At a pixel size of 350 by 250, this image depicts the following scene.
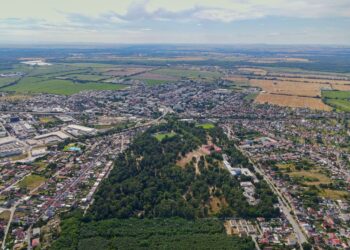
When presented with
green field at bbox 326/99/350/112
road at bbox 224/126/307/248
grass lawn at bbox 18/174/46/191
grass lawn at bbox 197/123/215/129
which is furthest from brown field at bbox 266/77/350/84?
grass lawn at bbox 18/174/46/191

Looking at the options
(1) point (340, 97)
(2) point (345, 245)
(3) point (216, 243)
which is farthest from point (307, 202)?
(1) point (340, 97)

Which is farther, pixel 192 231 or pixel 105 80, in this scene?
pixel 105 80

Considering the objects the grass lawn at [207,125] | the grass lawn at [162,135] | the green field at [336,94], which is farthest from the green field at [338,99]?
the grass lawn at [162,135]

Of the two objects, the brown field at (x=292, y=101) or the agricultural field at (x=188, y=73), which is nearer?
the brown field at (x=292, y=101)

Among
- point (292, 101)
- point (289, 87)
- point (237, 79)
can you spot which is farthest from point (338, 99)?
point (237, 79)

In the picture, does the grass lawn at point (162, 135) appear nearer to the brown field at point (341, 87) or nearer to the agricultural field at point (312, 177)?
the agricultural field at point (312, 177)

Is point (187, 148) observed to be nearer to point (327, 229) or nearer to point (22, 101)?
point (327, 229)

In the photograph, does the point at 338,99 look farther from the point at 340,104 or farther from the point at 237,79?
the point at 237,79
